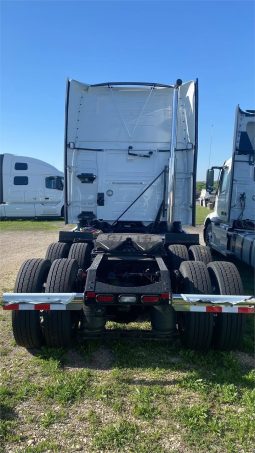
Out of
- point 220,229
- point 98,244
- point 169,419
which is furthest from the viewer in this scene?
point 220,229

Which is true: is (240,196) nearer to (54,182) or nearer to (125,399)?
(125,399)

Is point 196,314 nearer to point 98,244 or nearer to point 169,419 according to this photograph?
point 169,419

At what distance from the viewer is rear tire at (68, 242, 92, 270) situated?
18.9ft

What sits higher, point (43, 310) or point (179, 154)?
point (179, 154)

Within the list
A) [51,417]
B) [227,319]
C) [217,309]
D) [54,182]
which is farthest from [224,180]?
[54,182]

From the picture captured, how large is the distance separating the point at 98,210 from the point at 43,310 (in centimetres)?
351

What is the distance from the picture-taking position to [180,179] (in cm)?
742

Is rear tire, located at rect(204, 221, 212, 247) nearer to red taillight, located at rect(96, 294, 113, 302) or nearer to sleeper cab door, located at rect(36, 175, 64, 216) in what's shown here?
red taillight, located at rect(96, 294, 113, 302)

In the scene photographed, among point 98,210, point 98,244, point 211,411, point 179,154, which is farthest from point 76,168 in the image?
point 211,411

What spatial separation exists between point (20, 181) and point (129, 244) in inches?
700

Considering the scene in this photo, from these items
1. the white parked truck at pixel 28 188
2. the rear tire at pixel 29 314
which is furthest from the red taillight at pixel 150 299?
Answer: the white parked truck at pixel 28 188

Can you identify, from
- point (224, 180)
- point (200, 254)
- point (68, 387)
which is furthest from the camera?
point (224, 180)

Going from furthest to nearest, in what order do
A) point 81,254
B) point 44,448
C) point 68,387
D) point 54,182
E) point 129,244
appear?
point 54,182 < point 81,254 < point 129,244 < point 68,387 < point 44,448

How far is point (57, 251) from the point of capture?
20.3ft
